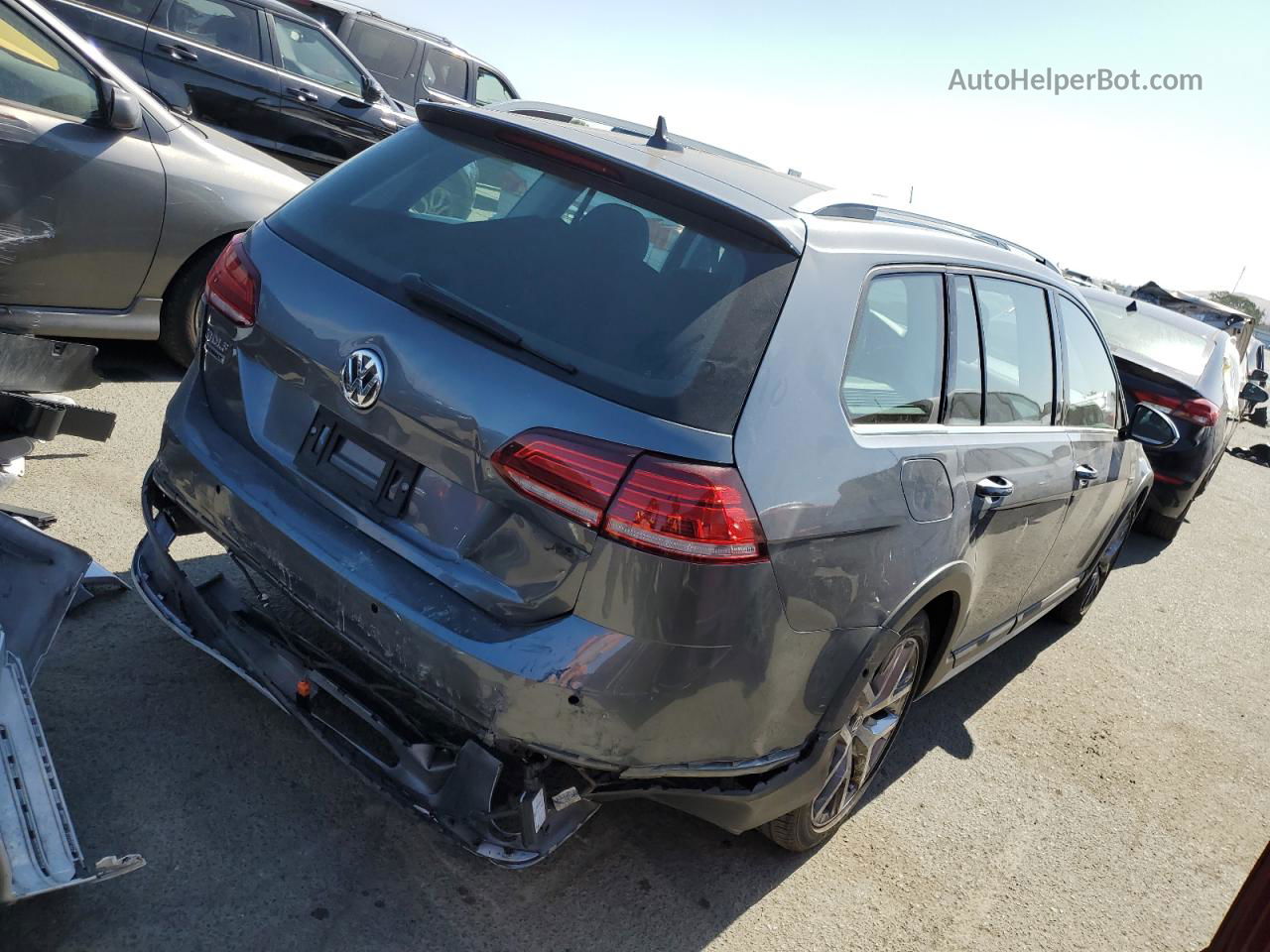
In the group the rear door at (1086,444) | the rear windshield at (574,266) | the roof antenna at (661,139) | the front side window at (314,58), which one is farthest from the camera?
the front side window at (314,58)

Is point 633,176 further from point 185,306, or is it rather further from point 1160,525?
point 1160,525

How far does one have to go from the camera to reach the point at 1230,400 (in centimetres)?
941

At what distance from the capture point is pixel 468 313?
2510 mm

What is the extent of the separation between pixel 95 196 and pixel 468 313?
332cm

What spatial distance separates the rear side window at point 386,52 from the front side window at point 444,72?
0.25 metres

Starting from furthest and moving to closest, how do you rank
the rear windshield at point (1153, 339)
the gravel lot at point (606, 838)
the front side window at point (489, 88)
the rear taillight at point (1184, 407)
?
the front side window at point (489, 88) → the rear windshield at point (1153, 339) → the rear taillight at point (1184, 407) → the gravel lot at point (606, 838)

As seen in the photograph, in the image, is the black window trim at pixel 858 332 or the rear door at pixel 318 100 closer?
the black window trim at pixel 858 332

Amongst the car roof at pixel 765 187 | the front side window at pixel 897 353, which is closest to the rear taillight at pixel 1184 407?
the car roof at pixel 765 187

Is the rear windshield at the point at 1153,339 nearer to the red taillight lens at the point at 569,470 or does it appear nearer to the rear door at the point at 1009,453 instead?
the rear door at the point at 1009,453

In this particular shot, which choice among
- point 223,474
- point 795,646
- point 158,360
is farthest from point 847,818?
point 158,360

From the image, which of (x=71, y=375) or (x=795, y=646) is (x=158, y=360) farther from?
(x=795, y=646)

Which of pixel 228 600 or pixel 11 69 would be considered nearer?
pixel 228 600

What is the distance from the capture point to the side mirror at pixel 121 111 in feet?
16.2

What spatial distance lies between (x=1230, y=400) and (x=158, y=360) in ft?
27.8
